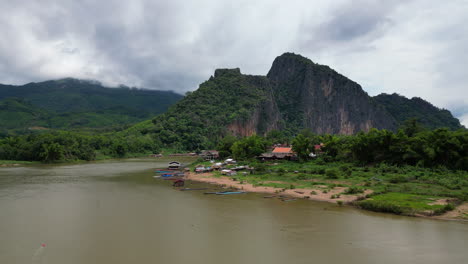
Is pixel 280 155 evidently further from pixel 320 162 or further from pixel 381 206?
pixel 381 206

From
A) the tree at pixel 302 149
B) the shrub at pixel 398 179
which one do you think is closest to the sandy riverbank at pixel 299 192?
the shrub at pixel 398 179

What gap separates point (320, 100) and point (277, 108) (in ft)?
84.6

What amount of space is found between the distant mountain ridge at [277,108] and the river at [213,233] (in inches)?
3008

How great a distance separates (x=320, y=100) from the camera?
153625 mm

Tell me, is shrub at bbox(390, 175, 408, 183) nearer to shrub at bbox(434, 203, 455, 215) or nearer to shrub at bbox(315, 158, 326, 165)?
shrub at bbox(434, 203, 455, 215)

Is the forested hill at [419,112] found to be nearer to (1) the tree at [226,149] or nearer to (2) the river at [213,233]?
(1) the tree at [226,149]

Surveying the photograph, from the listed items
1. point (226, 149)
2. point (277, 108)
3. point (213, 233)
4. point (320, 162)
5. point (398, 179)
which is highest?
point (277, 108)

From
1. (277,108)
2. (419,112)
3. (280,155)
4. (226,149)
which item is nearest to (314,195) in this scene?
(280,155)

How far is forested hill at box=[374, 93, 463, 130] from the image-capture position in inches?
6786

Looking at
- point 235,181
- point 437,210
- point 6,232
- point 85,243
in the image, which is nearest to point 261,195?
point 235,181

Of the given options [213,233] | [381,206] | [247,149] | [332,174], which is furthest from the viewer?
[247,149]

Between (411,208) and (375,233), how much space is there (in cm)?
467

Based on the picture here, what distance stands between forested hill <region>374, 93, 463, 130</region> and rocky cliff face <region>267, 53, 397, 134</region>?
23.5m

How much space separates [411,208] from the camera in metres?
17.4
